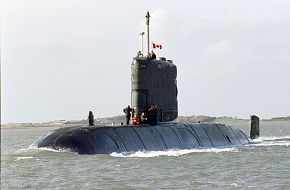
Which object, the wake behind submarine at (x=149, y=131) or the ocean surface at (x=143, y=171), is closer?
the ocean surface at (x=143, y=171)

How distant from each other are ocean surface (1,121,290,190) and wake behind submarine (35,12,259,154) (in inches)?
28.0

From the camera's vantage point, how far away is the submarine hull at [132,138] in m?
23.6

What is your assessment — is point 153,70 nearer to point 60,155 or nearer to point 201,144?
point 201,144

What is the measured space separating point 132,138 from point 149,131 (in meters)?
1.82

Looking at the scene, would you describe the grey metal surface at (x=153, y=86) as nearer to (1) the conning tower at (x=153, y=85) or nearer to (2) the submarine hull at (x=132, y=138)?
(1) the conning tower at (x=153, y=85)

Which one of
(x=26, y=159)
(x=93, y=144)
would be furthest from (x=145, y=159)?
(x=26, y=159)

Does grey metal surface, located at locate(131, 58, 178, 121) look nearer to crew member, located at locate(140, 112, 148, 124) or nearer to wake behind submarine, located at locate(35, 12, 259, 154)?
wake behind submarine, located at locate(35, 12, 259, 154)

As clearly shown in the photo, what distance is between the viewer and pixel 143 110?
29.4 metres

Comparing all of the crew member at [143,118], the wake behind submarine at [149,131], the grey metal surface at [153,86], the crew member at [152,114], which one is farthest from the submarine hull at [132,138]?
the grey metal surface at [153,86]

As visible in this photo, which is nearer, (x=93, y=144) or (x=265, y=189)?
(x=265, y=189)

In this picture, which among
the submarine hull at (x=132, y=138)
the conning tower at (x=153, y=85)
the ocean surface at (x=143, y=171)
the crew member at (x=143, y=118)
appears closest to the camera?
the ocean surface at (x=143, y=171)

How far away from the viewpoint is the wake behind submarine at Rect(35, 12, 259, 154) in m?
23.9

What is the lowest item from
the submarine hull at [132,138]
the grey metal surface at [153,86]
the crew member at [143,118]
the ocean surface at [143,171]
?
the ocean surface at [143,171]

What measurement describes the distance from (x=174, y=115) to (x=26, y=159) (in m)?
12.1
